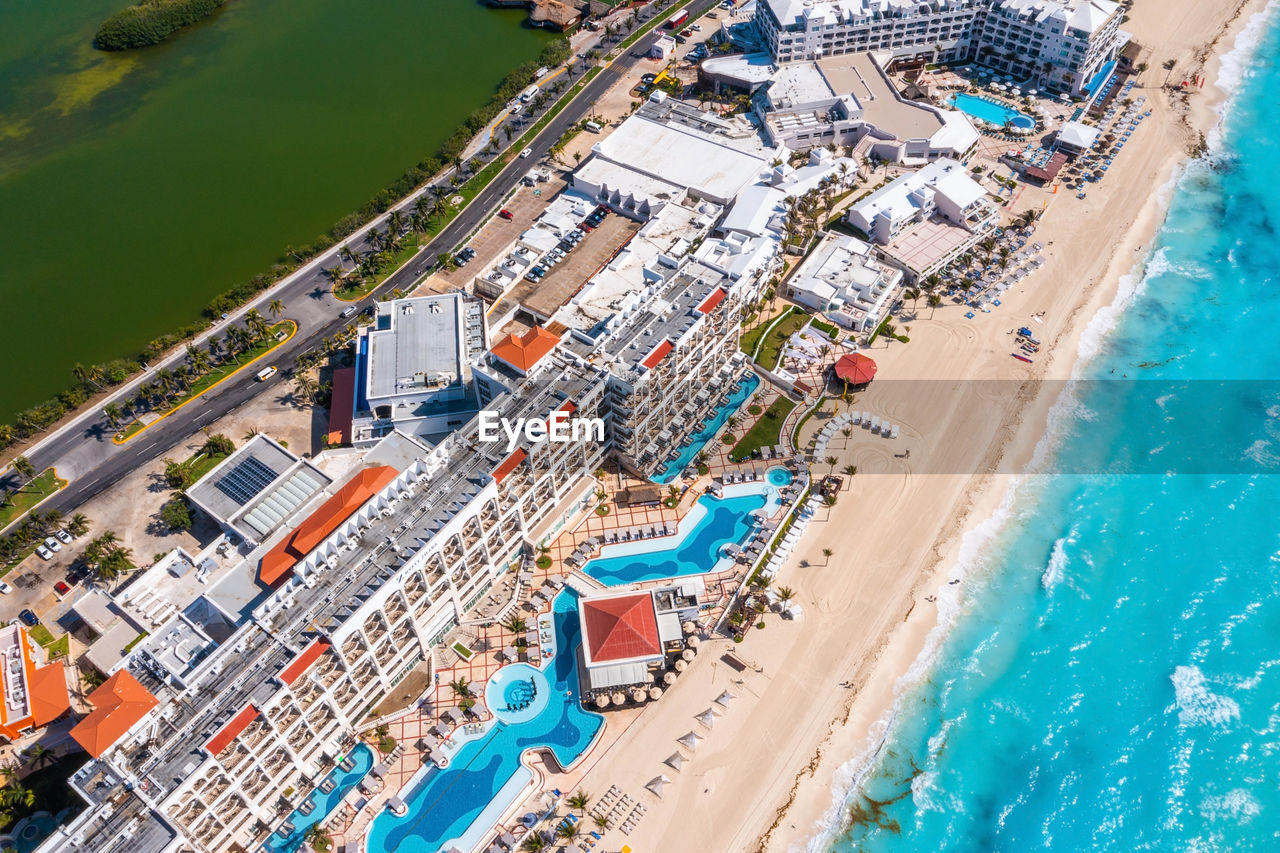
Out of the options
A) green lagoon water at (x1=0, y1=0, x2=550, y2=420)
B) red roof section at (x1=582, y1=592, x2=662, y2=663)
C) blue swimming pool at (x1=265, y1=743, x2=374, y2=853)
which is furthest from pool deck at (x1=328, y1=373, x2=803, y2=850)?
green lagoon water at (x1=0, y1=0, x2=550, y2=420)

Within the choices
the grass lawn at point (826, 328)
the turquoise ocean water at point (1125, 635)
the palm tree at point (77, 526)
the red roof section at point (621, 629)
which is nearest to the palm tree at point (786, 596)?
the red roof section at point (621, 629)

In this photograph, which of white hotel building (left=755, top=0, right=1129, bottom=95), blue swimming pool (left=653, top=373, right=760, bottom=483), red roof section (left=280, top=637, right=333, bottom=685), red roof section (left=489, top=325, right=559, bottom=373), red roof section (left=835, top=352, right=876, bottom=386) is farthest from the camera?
white hotel building (left=755, top=0, right=1129, bottom=95)

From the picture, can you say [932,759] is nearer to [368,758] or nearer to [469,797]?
[469,797]

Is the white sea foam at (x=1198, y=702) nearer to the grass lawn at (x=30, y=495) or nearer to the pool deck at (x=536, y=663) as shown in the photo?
the pool deck at (x=536, y=663)

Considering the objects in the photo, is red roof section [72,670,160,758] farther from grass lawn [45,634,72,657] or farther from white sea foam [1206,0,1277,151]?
white sea foam [1206,0,1277,151]

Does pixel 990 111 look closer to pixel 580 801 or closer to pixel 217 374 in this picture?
pixel 217 374

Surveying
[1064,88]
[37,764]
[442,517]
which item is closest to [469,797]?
[442,517]

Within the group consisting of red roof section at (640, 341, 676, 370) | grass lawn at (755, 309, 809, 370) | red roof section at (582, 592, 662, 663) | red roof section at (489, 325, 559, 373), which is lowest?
red roof section at (582, 592, 662, 663)
